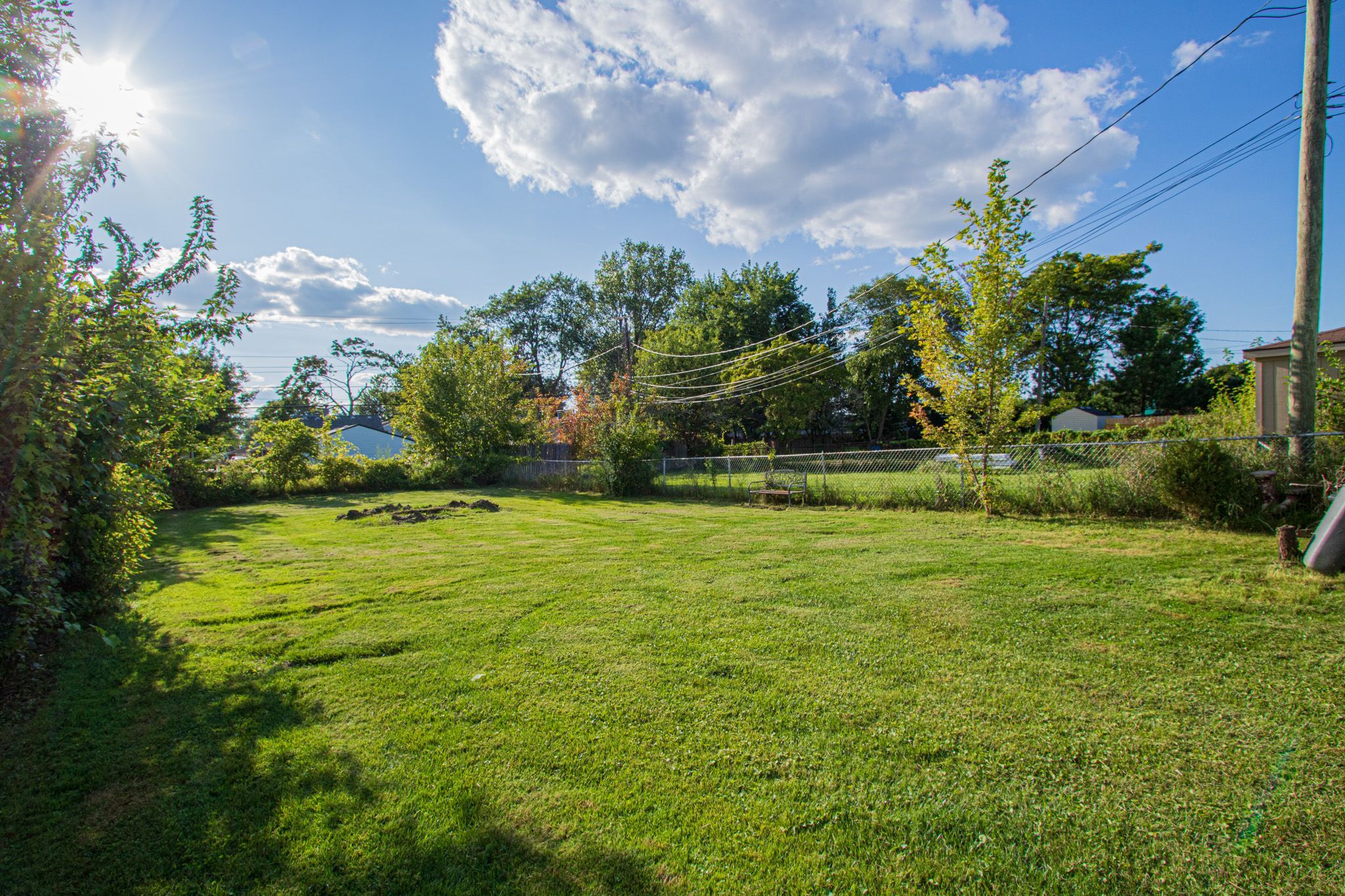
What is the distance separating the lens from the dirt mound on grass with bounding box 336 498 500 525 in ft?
40.5

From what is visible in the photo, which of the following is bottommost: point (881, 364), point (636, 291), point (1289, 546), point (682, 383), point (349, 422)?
point (1289, 546)

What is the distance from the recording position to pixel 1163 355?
1345 inches

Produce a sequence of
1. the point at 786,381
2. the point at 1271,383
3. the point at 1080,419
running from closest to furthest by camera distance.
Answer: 1. the point at 1271,383
2. the point at 1080,419
3. the point at 786,381

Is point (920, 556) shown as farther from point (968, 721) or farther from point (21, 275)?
point (21, 275)

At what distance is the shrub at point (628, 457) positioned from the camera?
16609 millimetres

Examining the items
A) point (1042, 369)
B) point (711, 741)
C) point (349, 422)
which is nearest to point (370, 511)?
point (711, 741)

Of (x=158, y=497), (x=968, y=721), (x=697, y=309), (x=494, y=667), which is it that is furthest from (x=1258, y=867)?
(x=697, y=309)

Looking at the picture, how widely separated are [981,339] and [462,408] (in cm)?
1992

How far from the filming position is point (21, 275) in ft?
10.4

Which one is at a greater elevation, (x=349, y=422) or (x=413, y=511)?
(x=349, y=422)

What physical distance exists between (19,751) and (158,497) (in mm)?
3593

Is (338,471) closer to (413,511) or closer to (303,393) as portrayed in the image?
(413,511)

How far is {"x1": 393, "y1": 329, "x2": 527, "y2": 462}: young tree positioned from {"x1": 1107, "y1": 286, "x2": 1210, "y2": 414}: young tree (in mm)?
36777

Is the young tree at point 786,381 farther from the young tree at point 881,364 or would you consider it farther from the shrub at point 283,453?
the shrub at point 283,453
